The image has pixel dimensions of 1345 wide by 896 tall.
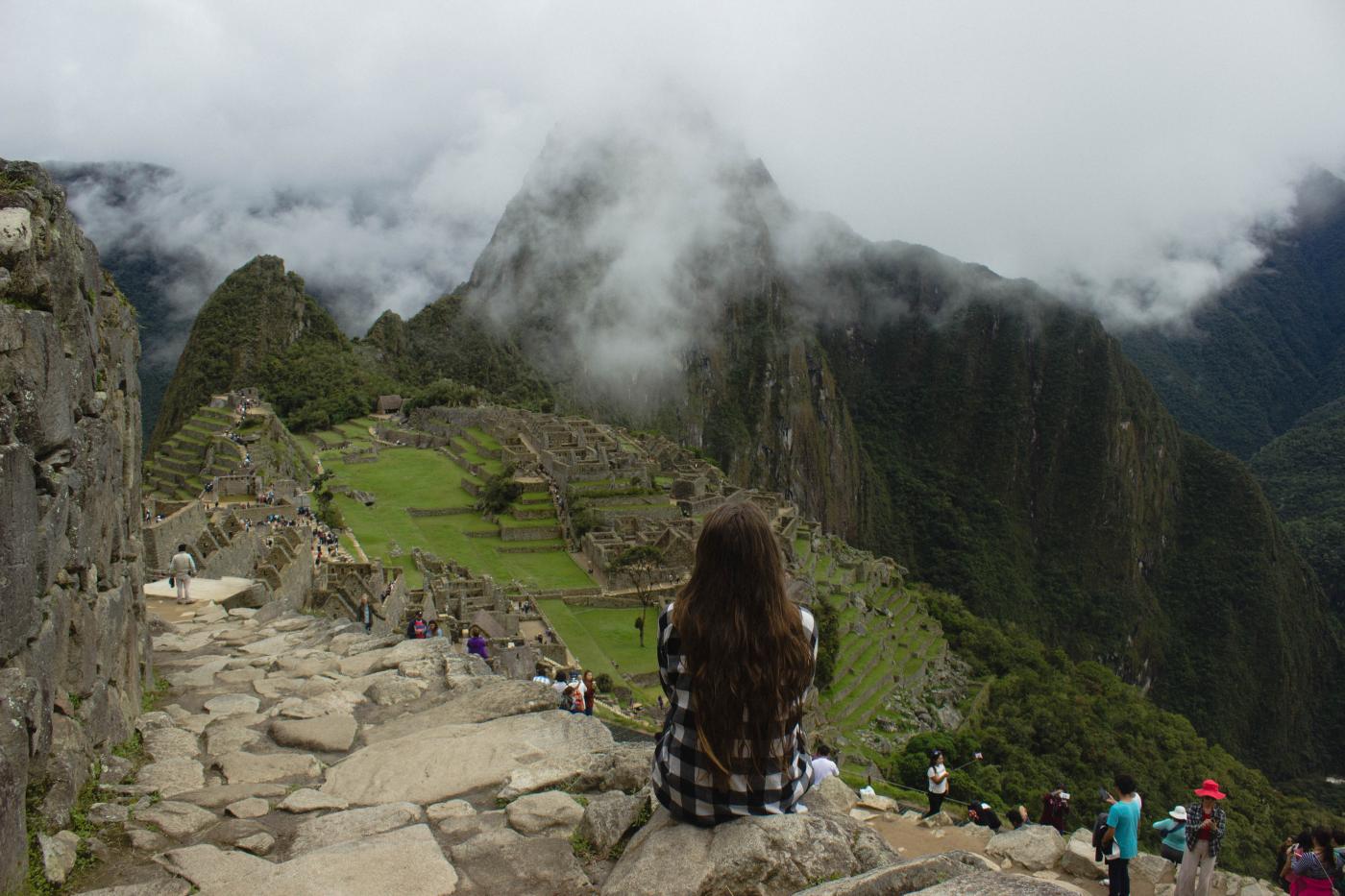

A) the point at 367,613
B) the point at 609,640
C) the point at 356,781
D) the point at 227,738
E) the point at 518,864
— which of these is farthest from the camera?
the point at 609,640

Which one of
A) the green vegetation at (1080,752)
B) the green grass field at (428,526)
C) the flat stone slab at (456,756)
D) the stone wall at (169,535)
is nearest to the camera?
the flat stone slab at (456,756)

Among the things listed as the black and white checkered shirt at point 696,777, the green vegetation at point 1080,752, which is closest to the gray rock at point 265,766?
the black and white checkered shirt at point 696,777

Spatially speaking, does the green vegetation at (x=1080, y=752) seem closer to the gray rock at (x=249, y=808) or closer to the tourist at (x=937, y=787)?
the tourist at (x=937, y=787)

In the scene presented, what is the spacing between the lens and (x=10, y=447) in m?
3.64

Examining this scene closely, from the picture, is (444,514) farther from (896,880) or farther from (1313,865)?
(896,880)

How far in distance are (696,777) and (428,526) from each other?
31.3m

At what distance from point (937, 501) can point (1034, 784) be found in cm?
9743

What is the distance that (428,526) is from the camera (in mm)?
33500

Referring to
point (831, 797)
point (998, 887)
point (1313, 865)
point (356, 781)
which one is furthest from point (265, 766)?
point (1313, 865)

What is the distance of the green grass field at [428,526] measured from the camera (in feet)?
95.2

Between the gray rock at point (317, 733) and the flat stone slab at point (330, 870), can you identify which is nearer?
the flat stone slab at point (330, 870)

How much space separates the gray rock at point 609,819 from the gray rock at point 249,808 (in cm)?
151

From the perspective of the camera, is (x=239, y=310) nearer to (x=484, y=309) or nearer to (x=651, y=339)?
(x=484, y=309)

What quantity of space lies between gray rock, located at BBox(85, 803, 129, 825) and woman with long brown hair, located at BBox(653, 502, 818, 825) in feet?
8.01
